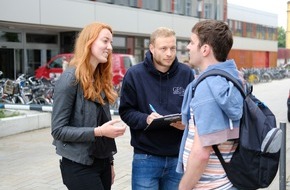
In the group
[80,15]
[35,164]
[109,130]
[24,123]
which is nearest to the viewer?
[109,130]

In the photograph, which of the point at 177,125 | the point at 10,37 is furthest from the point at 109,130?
the point at 10,37

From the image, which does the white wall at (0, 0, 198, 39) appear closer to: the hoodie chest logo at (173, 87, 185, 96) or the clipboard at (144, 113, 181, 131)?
the hoodie chest logo at (173, 87, 185, 96)

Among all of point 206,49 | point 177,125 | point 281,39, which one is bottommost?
point 177,125

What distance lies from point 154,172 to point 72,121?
2.39 feet

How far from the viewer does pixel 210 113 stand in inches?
72.7

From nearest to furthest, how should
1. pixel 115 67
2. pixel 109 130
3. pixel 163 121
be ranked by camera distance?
pixel 109 130
pixel 163 121
pixel 115 67

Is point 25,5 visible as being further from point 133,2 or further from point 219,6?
point 219,6

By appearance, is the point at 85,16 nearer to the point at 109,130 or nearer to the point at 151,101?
the point at 151,101

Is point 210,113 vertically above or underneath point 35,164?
above

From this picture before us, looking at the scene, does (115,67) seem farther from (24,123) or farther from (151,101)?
(151,101)

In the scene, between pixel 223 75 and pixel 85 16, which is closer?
pixel 223 75

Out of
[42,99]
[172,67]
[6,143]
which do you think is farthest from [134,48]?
[172,67]

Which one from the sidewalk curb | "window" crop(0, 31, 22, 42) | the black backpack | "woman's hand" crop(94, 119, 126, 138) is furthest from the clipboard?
"window" crop(0, 31, 22, 42)

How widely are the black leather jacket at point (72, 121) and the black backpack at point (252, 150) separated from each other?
2.93 ft
